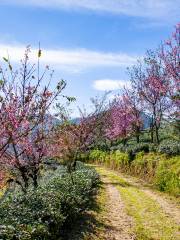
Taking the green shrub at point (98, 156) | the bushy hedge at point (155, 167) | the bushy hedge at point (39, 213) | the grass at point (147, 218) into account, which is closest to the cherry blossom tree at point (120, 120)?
the green shrub at point (98, 156)

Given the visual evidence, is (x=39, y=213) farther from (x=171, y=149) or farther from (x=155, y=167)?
(x=171, y=149)

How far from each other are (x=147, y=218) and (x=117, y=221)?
141 centimetres

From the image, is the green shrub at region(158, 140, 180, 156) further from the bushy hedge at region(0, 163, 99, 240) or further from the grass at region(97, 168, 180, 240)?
the bushy hedge at region(0, 163, 99, 240)

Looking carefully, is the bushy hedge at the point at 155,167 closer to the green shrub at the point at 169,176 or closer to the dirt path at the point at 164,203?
the green shrub at the point at 169,176

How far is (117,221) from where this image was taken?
1681 cm

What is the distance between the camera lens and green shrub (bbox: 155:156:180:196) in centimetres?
2413

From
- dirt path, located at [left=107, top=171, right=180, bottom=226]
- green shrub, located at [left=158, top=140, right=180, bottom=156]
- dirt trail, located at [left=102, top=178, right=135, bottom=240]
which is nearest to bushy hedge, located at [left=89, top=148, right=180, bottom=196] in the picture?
green shrub, located at [left=158, top=140, right=180, bottom=156]

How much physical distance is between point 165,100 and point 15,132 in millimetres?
31115

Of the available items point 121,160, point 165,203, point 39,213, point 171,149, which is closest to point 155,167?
point 171,149

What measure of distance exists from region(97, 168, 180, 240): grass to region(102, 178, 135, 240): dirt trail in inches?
10.6

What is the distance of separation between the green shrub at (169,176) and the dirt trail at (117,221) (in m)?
3.16

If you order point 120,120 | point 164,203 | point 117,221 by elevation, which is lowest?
point 117,221

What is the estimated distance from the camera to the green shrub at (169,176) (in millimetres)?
24131

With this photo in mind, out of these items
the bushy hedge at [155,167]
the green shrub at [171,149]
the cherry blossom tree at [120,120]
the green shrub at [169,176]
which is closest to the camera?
the green shrub at [169,176]
